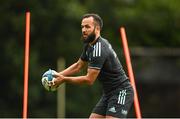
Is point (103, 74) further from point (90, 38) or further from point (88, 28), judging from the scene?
point (88, 28)

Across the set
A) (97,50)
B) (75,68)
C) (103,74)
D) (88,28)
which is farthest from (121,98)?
(88,28)

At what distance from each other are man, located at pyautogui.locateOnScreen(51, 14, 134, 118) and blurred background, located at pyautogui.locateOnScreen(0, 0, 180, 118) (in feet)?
59.4

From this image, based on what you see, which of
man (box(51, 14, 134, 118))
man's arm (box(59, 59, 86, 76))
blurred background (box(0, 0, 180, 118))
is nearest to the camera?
man (box(51, 14, 134, 118))

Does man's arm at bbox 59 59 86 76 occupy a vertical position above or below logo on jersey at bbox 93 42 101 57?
below

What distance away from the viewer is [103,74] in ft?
32.3

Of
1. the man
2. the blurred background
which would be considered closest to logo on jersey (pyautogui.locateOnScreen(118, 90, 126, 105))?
the man

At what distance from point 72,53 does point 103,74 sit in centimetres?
1948

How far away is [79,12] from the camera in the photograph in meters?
28.9

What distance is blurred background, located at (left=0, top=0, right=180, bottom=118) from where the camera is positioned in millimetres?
28734

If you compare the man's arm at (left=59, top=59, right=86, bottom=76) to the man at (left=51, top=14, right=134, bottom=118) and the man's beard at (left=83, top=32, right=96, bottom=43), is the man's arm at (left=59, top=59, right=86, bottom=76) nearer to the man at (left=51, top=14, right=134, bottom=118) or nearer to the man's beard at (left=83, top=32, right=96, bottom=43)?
the man at (left=51, top=14, right=134, bottom=118)

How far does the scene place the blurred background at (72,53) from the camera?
28.7 meters

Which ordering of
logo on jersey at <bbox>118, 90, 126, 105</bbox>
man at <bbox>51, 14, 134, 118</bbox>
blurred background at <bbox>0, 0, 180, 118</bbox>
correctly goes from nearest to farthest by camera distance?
man at <bbox>51, 14, 134, 118</bbox> → logo on jersey at <bbox>118, 90, 126, 105</bbox> → blurred background at <bbox>0, 0, 180, 118</bbox>

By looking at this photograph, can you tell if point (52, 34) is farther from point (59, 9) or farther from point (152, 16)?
point (152, 16)

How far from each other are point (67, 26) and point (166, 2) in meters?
5.12
